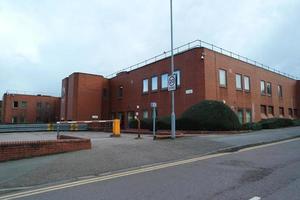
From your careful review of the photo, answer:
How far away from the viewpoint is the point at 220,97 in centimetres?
3016

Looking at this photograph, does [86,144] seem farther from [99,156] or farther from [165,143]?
[165,143]

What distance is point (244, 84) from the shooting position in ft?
113

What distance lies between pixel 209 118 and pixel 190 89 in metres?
6.78

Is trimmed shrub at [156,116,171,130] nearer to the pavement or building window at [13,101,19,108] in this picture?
the pavement

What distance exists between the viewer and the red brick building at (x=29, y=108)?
A: 64125 millimetres

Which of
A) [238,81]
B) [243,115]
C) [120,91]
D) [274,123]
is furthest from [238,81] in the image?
[120,91]

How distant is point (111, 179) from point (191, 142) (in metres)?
7.78

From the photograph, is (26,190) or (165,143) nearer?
(26,190)

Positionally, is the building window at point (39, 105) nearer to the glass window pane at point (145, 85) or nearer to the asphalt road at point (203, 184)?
the glass window pane at point (145, 85)

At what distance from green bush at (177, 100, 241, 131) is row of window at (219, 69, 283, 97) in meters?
6.98

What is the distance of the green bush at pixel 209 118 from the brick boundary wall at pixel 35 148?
39.1 feet

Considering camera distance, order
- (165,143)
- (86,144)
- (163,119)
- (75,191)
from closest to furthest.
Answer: (75,191) → (86,144) → (165,143) → (163,119)

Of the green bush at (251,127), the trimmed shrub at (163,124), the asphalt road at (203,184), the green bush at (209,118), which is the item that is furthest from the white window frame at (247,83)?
the asphalt road at (203,184)

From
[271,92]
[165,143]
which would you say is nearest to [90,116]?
[271,92]
